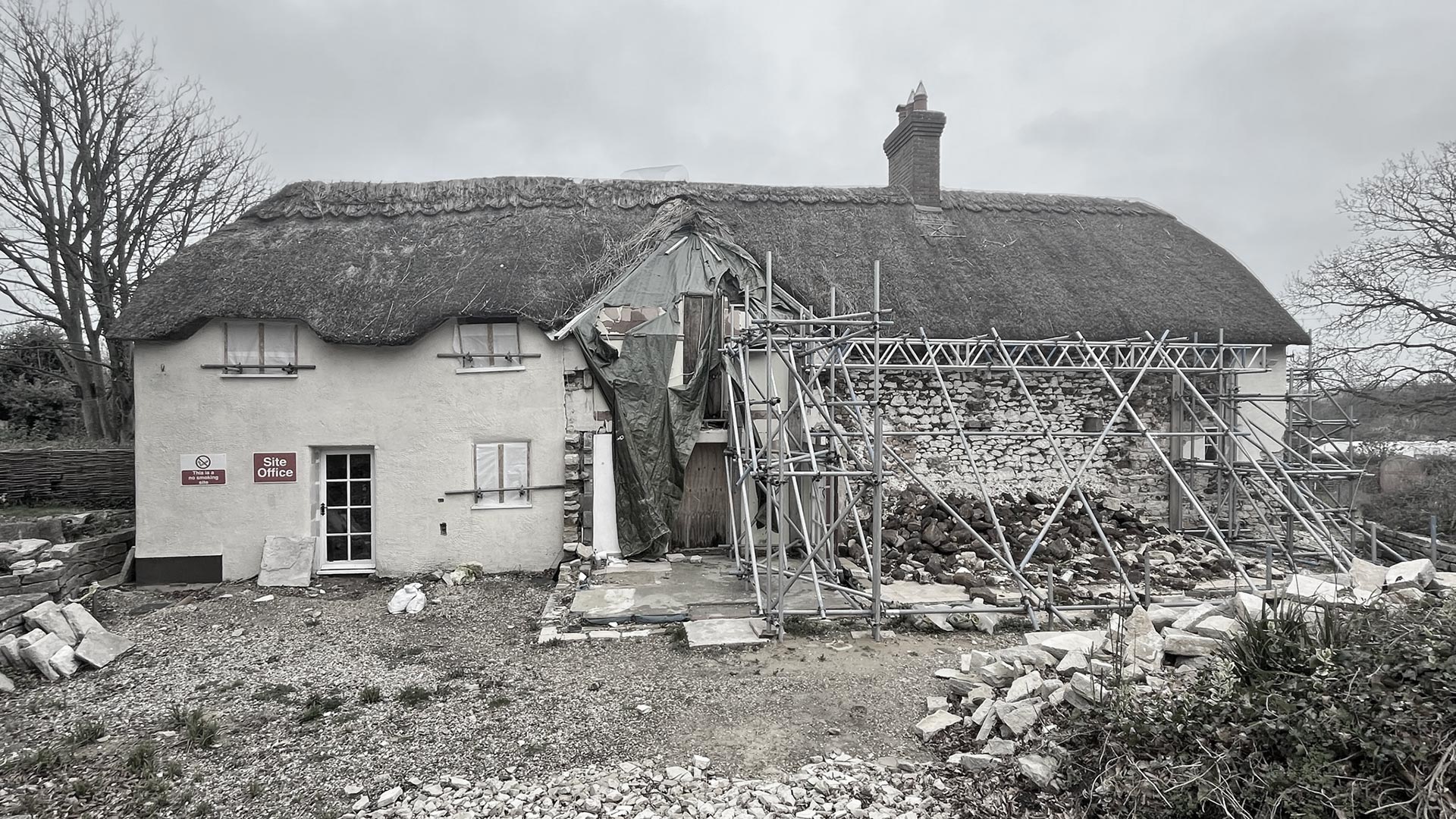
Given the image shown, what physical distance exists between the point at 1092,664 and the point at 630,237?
8.22 meters

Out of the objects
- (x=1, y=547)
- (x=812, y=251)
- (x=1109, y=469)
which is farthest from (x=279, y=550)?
(x=1109, y=469)

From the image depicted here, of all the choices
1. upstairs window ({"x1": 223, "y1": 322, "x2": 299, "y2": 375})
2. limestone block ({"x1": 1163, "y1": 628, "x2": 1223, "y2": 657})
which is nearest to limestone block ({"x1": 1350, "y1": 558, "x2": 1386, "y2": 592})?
limestone block ({"x1": 1163, "y1": 628, "x2": 1223, "y2": 657})

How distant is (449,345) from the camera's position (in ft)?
32.4

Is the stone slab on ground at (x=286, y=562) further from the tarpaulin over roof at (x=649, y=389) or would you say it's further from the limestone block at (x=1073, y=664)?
the limestone block at (x=1073, y=664)

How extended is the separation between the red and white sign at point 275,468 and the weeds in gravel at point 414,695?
498 cm

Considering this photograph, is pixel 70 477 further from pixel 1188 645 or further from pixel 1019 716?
pixel 1188 645

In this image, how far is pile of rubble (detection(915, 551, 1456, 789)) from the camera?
4.62 m

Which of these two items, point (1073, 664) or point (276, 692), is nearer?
point (1073, 664)

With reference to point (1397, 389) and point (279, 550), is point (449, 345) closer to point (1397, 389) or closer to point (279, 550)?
point (279, 550)

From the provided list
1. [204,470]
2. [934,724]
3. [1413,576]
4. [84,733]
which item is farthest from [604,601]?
[1413,576]

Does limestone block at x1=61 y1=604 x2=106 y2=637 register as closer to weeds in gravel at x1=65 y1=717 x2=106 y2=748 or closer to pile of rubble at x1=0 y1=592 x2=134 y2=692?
pile of rubble at x1=0 y1=592 x2=134 y2=692

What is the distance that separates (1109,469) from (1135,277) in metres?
3.16

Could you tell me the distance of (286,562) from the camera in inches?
376

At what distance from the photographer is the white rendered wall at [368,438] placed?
9.62 metres
